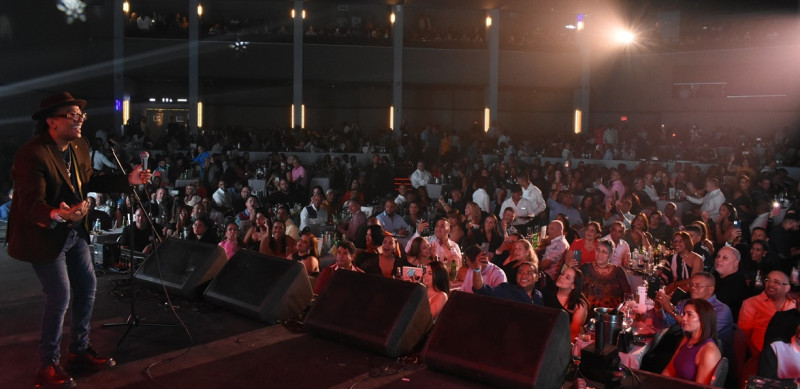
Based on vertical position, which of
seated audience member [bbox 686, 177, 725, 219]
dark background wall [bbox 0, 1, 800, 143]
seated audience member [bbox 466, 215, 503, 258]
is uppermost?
dark background wall [bbox 0, 1, 800, 143]

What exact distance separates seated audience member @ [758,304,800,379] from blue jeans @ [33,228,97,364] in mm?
4276

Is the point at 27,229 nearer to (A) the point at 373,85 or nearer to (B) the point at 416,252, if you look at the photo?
(B) the point at 416,252

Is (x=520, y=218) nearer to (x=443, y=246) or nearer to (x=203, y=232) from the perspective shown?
(x=443, y=246)

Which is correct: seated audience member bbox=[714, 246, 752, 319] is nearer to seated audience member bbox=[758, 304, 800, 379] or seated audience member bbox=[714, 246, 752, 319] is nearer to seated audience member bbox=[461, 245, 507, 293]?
seated audience member bbox=[758, 304, 800, 379]

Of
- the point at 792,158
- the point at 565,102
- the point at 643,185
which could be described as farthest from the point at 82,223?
the point at 565,102

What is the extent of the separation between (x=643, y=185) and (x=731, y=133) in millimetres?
9934

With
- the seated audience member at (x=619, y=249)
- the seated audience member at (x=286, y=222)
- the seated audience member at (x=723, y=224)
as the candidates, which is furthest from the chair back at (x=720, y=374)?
the seated audience member at (x=286, y=222)

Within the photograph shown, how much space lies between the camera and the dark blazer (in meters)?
3.44

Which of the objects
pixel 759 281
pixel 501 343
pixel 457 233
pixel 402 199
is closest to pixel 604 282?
pixel 759 281

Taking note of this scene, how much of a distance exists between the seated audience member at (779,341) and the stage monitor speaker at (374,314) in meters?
2.20

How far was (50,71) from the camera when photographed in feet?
60.0

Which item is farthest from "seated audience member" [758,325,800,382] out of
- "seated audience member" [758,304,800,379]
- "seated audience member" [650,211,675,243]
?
"seated audience member" [650,211,675,243]

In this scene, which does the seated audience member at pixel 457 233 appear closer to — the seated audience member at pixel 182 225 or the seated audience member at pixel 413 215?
the seated audience member at pixel 413 215

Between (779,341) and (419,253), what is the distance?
3316mm
